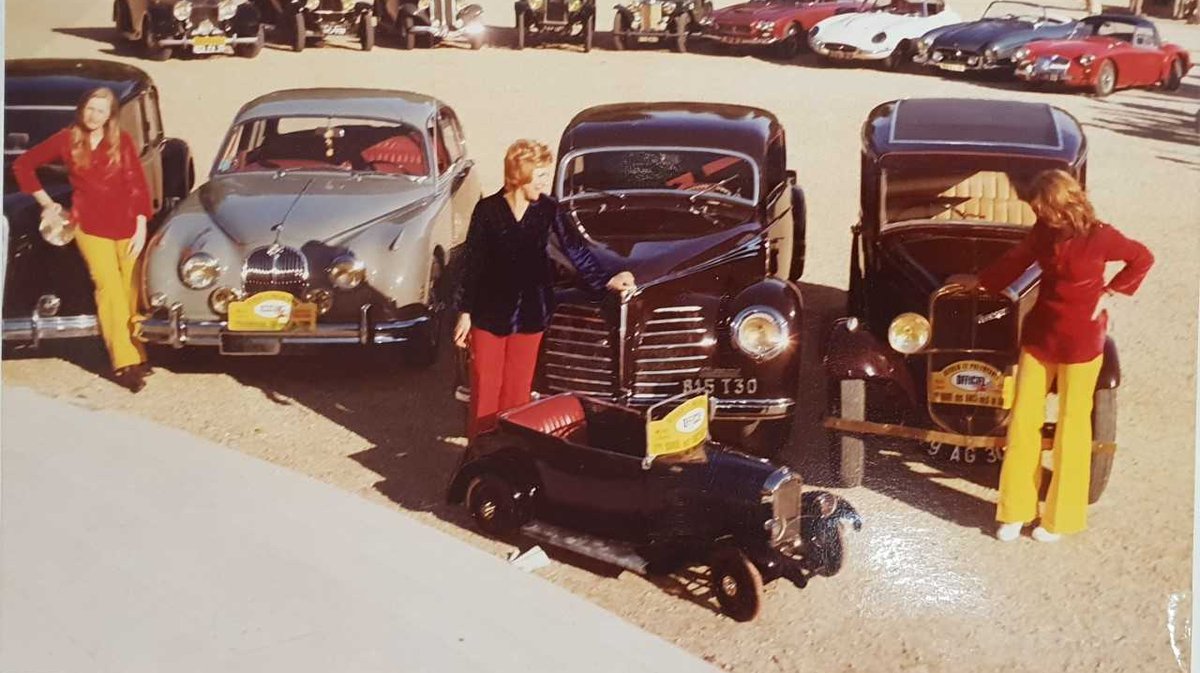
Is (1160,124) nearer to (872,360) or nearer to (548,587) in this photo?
(872,360)

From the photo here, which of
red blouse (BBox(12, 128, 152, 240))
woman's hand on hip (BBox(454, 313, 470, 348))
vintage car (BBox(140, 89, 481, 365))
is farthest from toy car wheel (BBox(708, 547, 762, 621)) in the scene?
red blouse (BBox(12, 128, 152, 240))

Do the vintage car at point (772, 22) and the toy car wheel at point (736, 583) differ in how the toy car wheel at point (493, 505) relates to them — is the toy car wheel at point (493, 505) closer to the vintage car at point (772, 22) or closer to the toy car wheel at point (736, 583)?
the toy car wheel at point (736, 583)

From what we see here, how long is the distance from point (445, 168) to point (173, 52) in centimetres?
135

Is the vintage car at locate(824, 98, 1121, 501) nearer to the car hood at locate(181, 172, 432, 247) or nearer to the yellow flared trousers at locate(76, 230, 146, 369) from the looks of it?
the car hood at locate(181, 172, 432, 247)

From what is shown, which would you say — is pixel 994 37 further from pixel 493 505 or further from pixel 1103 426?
pixel 493 505

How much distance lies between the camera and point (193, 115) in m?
6.32

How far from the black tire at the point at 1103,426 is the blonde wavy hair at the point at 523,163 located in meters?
2.20

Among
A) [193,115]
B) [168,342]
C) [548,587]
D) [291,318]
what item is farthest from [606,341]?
[193,115]

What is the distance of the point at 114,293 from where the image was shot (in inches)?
227

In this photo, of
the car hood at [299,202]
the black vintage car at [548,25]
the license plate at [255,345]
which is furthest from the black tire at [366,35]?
the license plate at [255,345]

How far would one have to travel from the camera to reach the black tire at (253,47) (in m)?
6.25

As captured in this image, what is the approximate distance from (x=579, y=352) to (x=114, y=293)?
2.10 metres

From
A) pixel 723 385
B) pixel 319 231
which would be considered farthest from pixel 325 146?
pixel 723 385

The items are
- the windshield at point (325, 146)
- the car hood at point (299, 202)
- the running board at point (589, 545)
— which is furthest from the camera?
the windshield at point (325, 146)
